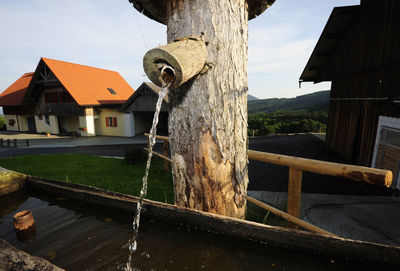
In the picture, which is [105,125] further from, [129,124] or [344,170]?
[344,170]

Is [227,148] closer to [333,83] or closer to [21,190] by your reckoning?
[21,190]

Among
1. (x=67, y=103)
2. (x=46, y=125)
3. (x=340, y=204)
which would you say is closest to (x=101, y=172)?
(x=340, y=204)

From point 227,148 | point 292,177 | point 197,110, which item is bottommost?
point 292,177

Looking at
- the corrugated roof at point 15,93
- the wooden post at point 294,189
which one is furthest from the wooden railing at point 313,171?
the corrugated roof at point 15,93

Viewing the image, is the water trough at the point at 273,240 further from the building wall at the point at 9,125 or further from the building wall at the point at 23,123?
the building wall at the point at 9,125

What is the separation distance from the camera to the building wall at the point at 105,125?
20.4 meters

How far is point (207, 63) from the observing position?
1.57 meters

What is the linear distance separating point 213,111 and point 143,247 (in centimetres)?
137

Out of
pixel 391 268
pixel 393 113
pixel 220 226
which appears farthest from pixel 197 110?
pixel 393 113

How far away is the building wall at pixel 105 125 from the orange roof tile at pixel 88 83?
1.34m

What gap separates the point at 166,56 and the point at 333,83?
1486 centimetres

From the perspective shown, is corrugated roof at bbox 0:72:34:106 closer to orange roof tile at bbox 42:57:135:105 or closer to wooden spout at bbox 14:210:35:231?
orange roof tile at bbox 42:57:135:105

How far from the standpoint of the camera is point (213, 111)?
1.60 meters

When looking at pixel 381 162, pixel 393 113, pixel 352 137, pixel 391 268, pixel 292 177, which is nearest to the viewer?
pixel 391 268
